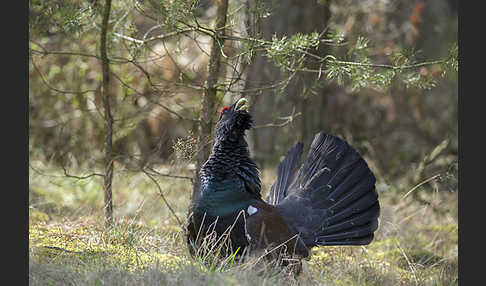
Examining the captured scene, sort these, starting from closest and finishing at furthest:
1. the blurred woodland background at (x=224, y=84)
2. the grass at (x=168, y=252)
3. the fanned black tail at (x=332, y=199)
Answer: the grass at (x=168, y=252) → the blurred woodland background at (x=224, y=84) → the fanned black tail at (x=332, y=199)

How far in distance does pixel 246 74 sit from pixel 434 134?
21.1ft

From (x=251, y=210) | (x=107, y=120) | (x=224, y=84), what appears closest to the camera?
(x=251, y=210)

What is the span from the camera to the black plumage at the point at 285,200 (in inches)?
150

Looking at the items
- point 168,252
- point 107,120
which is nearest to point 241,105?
point 168,252

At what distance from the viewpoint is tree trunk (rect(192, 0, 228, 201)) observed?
4504 mm

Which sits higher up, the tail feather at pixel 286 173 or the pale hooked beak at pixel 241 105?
the pale hooked beak at pixel 241 105

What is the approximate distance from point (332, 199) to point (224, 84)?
1.37 m

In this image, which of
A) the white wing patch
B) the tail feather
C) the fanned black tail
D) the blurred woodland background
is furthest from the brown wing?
the blurred woodland background

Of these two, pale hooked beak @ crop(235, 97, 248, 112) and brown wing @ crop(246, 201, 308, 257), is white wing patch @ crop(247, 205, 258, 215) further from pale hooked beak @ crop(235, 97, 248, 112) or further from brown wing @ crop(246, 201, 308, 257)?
pale hooked beak @ crop(235, 97, 248, 112)

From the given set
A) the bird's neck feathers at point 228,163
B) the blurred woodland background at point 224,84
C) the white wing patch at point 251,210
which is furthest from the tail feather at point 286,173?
the white wing patch at point 251,210

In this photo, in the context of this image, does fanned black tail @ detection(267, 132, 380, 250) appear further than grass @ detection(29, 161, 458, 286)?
Yes

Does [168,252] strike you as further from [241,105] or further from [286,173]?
[286,173]

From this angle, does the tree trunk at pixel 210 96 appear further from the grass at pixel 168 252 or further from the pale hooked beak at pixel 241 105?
the pale hooked beak at pixel 241 105

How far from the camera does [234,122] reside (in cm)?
399
